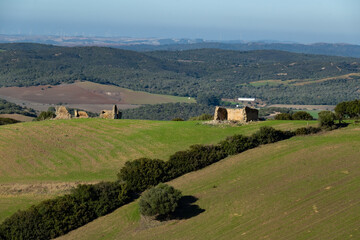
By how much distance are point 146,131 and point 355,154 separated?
2234 cm

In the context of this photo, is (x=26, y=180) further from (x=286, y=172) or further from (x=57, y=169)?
(x=286, y=172)

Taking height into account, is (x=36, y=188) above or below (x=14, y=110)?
above

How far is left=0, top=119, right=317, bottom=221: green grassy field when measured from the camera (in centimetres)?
3998

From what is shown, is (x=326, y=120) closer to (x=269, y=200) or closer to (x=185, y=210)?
(x=269, y=200)

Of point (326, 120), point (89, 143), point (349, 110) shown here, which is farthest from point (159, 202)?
point (349, 110)

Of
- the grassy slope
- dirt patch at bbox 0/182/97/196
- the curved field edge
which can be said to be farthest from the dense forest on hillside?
the grassy slope

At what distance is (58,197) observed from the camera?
3356cm

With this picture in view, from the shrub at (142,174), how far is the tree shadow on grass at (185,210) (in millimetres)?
3863

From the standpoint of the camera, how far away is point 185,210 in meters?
32.8

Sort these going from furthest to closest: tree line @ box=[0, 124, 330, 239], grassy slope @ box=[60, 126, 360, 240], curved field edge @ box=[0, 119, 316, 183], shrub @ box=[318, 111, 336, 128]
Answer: shrub @ box=[318, 111, 336, 128] → curved field edge @ box=[0, 119, 316, 183] → tree line @ box=[0, 124, 330, 239] → grassy slope @ box=[60, 126, 360, 240]

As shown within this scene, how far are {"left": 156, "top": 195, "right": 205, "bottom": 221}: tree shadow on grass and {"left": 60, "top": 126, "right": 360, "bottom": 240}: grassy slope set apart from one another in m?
0.42

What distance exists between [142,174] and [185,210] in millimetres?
5698

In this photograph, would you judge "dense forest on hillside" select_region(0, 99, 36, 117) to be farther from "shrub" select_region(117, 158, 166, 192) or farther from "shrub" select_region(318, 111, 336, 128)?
"shrub" select_region(117, 158, 166, 192)

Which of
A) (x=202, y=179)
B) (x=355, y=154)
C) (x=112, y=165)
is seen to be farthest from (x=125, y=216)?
(x=355, y=154)
